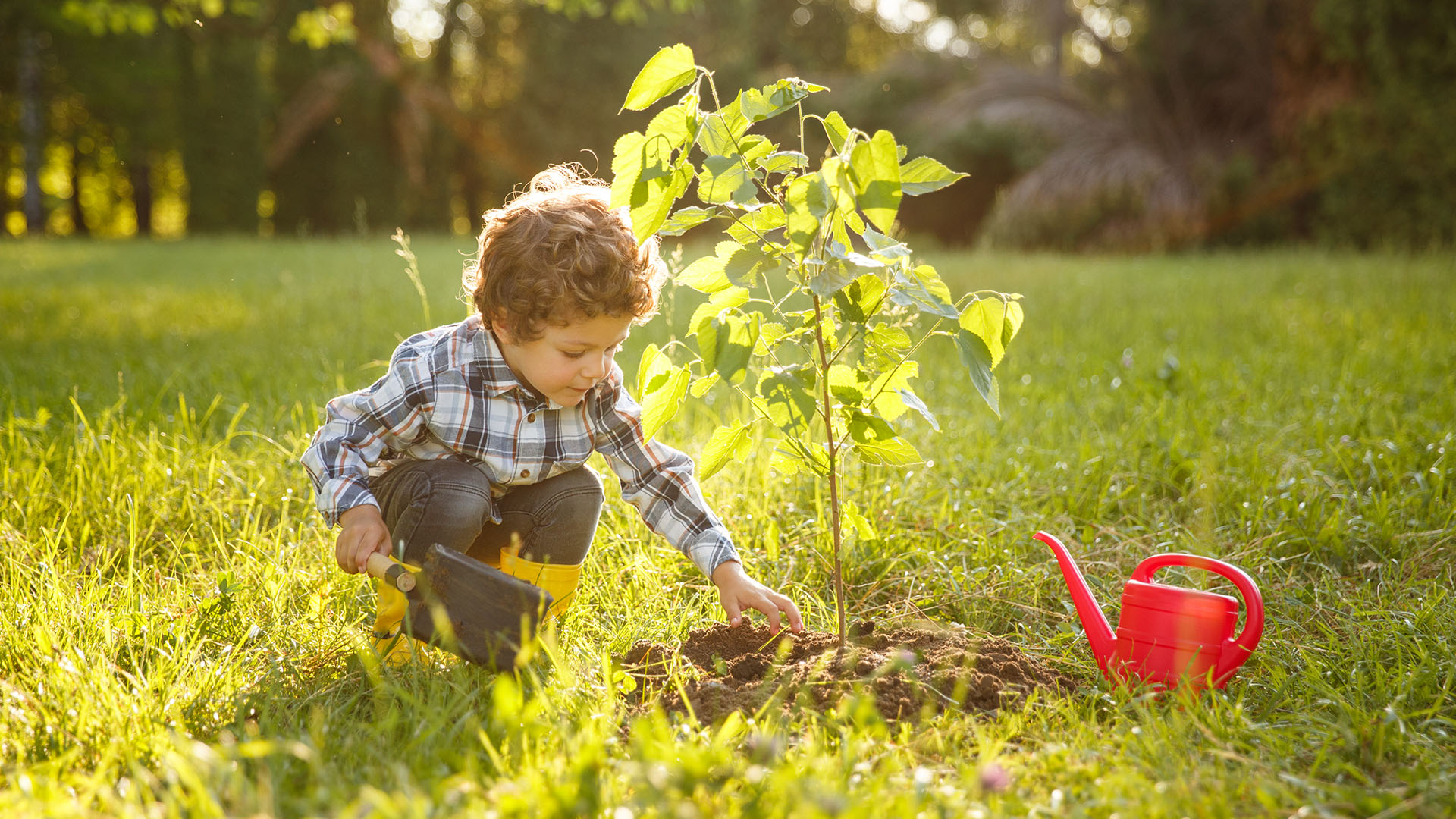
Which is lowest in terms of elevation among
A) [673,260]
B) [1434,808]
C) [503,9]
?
[1434,808]

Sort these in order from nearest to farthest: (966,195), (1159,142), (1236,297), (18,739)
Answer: (18,739) → (1236,297) → (1159,142) → (966,195)

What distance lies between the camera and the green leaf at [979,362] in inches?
56.6

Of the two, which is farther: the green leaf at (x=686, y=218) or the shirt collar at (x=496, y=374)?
the shirt collar at (x=496, y=374)

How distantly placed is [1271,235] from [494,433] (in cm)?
1198

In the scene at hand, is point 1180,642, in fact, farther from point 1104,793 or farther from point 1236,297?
point 1236,297

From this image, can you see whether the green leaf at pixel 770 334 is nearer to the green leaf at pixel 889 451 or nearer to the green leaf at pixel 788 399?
the green leaf at pixel 788 399

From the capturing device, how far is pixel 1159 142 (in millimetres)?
12719

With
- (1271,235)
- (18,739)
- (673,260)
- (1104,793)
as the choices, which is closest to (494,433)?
(673,260)

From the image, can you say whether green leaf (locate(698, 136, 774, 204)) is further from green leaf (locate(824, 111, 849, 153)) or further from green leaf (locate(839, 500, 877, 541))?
green leaf (locate(839, 500, 877, 541))

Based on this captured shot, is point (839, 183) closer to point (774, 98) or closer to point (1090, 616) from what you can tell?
point (774, 98)

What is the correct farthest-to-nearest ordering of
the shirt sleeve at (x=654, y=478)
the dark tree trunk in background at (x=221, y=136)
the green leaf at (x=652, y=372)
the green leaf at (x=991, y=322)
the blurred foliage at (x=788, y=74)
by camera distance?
the dark tree trunk in background at (x=221, y=136), the blurred foliage at (x=788, y=74), the shirt sleeve at (x=654, y=478), the green leaf at (x=652, y=372), the green leaf at (x=991, y=322)

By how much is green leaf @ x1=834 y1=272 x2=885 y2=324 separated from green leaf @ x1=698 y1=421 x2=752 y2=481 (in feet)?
0.91

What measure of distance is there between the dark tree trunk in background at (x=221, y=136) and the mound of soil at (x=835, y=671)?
721 inches

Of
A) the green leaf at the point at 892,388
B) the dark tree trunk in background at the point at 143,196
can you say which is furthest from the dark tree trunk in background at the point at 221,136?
the green leaf at the point at 892,388
